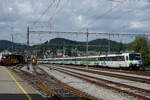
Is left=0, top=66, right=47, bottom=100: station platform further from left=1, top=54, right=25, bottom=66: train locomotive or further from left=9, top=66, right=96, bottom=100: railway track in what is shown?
left=1, top=54, right=25, bottom=66: train locomotive

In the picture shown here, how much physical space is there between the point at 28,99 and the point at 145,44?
5571 cm

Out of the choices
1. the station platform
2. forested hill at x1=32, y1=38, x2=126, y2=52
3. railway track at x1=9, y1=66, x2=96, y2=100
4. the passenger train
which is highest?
forested hill at x1=32, y1=38, x2=126, y2=52

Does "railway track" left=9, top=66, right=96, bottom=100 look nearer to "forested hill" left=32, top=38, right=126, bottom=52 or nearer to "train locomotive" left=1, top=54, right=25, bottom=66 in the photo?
"train locomotive" left=1, top=54, right=25, bottom=66

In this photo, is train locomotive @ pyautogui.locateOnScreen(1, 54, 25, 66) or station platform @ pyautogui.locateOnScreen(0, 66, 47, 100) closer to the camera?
station platform @ pyautogui.locateOnScreen(0, 66, 47, 100)

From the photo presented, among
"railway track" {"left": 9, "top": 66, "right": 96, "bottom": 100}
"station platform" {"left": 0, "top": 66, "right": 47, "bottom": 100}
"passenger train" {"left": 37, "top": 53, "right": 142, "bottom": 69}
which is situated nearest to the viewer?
"station platform" {"left": 0, "top": 66, "right": 47, "bottom": 100}

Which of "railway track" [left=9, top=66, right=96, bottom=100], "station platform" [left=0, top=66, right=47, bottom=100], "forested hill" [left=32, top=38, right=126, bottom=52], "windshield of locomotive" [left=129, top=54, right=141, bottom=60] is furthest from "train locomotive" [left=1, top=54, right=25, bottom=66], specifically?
"station platform" [left=0, top=66, right=47, bottom=100]

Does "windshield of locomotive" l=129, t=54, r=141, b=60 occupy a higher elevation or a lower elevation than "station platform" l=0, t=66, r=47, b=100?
higher

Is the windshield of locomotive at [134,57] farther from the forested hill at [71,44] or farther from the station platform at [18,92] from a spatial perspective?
the forested hill at [71,44]

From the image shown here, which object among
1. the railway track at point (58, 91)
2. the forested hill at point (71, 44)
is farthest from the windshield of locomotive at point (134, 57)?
the forested hill at point (71, 44)

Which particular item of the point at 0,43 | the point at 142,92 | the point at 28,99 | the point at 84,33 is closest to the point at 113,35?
the point at 84,33

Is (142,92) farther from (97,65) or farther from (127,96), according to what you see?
(97,65)

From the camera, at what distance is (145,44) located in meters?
60.3

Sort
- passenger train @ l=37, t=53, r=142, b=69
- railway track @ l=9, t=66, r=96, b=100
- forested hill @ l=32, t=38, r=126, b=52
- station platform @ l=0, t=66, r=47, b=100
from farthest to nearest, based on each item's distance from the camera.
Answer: forested hill @ l=32, t=38, r=126, b=52 < passenger train @ l=37, t=53, r=142, b=69 < railway track @ l=9, t=66, r=96, b=100 < station platform @ l=0, t=66, r=47, b=100

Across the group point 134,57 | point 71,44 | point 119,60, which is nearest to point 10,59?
point 71,44
